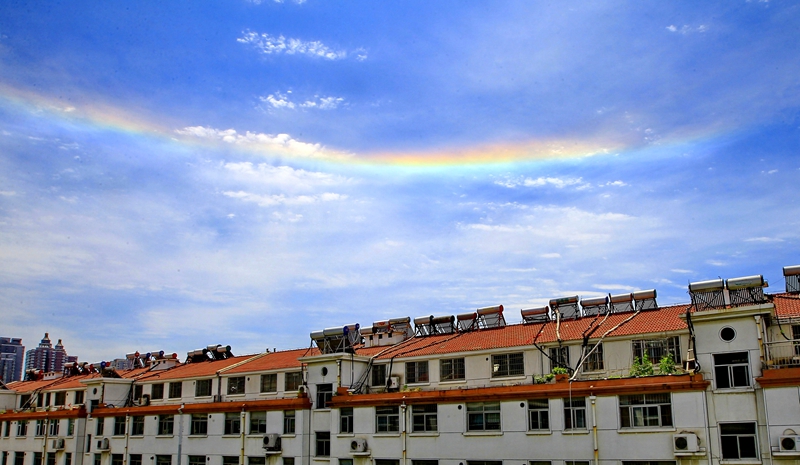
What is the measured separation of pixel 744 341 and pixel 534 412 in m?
10.0

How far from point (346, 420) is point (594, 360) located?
14.4 meters

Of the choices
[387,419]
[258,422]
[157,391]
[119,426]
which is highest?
[157,391]

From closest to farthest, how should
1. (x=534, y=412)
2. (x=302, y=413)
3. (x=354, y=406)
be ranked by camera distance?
(x=534, y=412) < (x=354, y=406) < (x=302, y=413)

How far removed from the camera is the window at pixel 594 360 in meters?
35.6

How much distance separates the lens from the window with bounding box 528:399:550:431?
33.5 metres

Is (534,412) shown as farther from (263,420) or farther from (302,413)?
(263,420)

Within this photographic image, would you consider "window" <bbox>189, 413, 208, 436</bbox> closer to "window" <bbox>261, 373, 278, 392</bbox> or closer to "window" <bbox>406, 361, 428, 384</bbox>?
"window" <bbox>261, 373, 278, 392</bbox>

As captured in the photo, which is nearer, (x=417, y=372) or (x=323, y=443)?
(x=417, y=372)

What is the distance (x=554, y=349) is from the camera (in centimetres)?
3725

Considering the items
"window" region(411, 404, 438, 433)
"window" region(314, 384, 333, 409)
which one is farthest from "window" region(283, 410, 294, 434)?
"window" region(411, 404, 438, 433)

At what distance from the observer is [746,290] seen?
1218 inches

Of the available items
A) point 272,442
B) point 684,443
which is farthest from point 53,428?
point 684,443

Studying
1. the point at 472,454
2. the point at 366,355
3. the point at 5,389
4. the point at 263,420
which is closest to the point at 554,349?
the point at 472,454

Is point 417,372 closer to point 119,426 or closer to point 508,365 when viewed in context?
point 508,365
